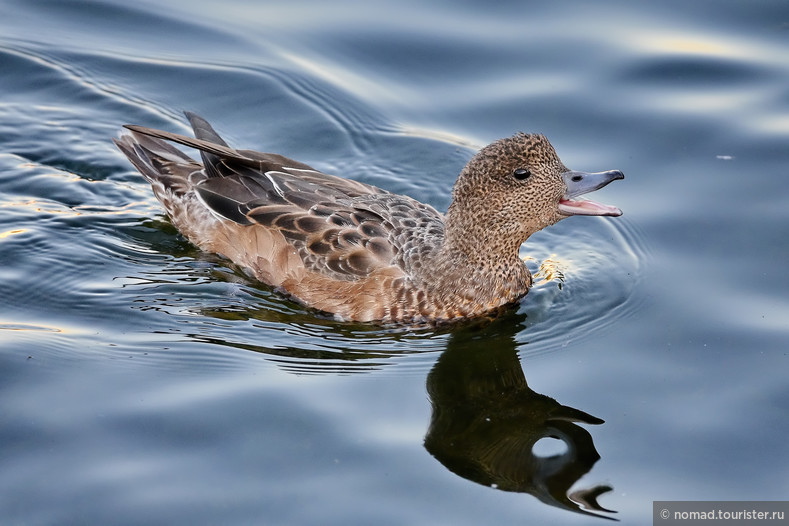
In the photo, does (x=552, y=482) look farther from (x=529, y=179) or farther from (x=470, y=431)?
(x=529, y=179)

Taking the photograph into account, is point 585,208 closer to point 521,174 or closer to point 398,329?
point 521,174

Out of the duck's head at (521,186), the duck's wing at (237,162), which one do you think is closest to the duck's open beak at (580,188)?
the duck's head at (521,186)

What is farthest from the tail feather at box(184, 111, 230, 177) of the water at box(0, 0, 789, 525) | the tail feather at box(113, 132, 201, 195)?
the water at box(0, 0, 789, 525)

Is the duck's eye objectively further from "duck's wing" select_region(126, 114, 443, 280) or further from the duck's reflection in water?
the duck's reflection in water

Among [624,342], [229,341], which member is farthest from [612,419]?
[229,341]

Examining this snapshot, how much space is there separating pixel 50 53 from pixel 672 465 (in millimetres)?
7278

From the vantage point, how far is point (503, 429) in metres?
6.30

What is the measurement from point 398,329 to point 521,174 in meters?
1.36

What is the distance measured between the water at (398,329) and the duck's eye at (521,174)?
40.4 inches

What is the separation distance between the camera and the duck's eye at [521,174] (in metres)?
7.19

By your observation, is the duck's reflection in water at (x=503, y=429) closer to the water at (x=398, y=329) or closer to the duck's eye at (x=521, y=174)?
the water at (x=398, y=329)

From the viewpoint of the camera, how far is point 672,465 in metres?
5.93

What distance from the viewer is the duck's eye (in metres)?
7.19

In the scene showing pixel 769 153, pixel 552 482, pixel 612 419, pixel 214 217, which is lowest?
pixel 552 482
